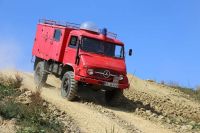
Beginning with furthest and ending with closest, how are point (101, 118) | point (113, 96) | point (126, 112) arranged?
point (113, 96) < point (126, 112) < point (101, 118)

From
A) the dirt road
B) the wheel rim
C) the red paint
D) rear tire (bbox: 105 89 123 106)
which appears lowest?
the dirt road

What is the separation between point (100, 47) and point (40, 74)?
4.07m

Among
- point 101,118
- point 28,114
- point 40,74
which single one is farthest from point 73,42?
point 28,114

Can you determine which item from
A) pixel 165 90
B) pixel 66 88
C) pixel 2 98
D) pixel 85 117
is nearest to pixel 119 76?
pixel 66 88

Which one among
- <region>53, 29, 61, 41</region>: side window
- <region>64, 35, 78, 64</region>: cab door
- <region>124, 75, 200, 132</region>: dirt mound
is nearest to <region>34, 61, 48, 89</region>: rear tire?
<region>53, 29, 61, 41</region>: side window

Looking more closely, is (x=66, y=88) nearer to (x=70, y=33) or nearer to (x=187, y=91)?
(x=70, y=33)

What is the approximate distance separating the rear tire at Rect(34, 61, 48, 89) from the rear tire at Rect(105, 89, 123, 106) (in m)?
3.03

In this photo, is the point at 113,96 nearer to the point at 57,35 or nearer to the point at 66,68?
the point at 66,68

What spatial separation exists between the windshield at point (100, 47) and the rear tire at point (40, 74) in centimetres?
343

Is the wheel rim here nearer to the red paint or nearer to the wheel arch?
the red paint

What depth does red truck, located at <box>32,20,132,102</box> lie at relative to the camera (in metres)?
18.0

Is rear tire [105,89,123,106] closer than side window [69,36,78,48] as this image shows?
No

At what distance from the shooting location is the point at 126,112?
58.0 ft

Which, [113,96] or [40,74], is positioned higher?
[40,74]
